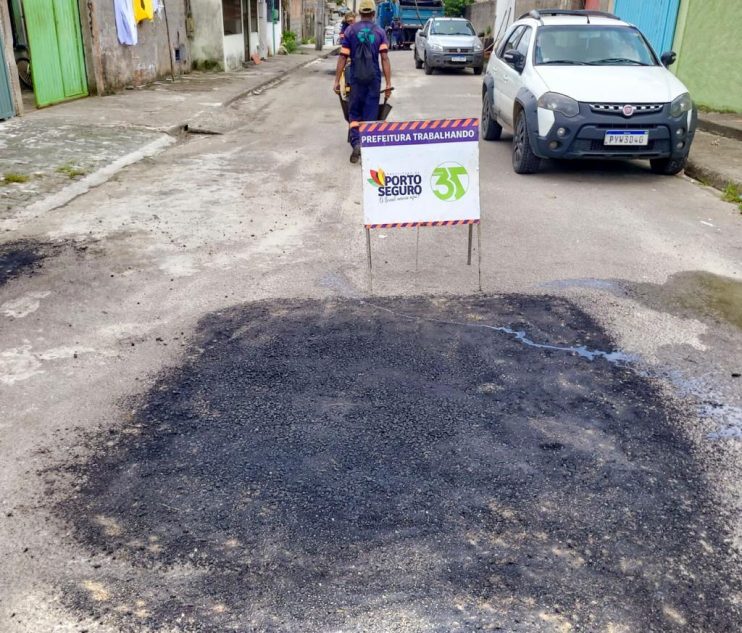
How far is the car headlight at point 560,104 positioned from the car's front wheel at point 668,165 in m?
1.56

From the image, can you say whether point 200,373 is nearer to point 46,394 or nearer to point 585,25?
point 46,394

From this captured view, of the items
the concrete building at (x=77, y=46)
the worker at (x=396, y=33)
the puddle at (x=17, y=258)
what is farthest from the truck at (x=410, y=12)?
the puddle at (x=17, y=258)

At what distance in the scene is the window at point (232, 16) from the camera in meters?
23.6

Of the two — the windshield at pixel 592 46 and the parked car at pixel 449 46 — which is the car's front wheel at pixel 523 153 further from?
the parked car at pixel 449 46

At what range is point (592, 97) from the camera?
8.45 meters

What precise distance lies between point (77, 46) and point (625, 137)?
37.2 ft

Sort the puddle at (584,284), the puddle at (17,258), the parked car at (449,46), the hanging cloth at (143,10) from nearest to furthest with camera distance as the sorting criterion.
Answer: the puddle at (584,284), the puddle at (17,258), the hanging cloth at (143,10), the parked car at (449,46)

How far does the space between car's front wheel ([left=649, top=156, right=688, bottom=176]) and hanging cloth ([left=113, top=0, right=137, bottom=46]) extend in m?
12.1

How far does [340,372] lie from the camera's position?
14.0 feet

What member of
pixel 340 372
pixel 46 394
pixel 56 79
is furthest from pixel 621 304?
pixel 56 79

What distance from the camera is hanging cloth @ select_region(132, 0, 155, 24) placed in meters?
16.9

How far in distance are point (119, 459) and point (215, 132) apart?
10.1 m

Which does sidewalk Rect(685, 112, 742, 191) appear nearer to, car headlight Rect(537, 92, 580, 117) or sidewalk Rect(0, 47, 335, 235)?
car headlight Rect(537, 92, 580, 117)

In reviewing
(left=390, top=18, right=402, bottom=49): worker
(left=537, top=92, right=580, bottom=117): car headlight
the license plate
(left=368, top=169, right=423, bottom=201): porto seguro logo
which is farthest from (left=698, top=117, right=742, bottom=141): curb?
(left=390, top=18, right=402, bottom=49): worker
